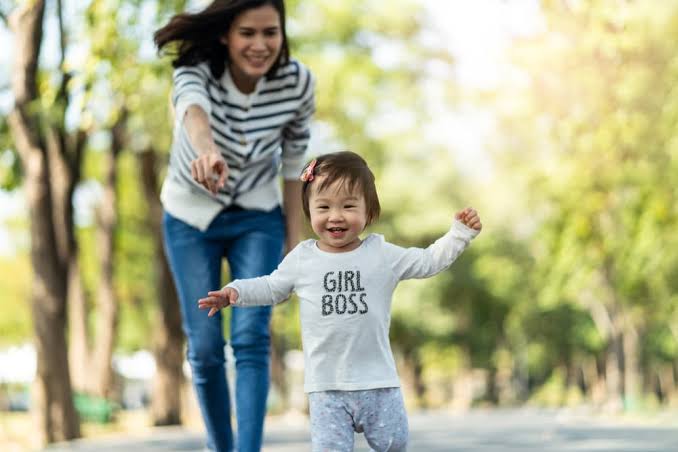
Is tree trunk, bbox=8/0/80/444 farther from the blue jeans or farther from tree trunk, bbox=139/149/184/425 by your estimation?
the blue jeans

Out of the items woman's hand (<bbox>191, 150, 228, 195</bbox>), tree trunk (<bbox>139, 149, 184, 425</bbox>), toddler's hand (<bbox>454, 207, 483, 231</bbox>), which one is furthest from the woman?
tree trunk (<bbox>139, 149, 184, 425</bbox>)

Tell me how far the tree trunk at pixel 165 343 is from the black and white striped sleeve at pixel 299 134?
16.5 meters

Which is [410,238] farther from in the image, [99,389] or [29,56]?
[29,56]

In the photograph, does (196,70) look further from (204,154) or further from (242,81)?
(204,154)

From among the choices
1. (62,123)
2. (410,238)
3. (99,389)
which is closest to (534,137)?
(99,389)

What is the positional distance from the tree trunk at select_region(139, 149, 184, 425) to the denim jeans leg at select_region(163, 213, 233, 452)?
16555mm

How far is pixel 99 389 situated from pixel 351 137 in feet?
29.3

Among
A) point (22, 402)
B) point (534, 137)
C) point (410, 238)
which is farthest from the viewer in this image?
point (22, 402)

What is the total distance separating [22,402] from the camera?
6066 cm

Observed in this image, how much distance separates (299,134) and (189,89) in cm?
67

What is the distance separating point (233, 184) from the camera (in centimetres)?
500

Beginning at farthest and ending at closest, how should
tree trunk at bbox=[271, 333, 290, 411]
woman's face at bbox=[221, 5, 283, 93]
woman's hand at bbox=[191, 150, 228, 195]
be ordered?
tree trunk at bbox=[271, 333, 290, 411]
woman's face at bbox=[221, 5, 283, 93]
woman's hand at bbox=[191, 150, 228, 195]

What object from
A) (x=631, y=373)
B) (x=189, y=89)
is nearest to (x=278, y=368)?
(x=631, y=373)

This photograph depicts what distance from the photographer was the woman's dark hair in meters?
4.74
